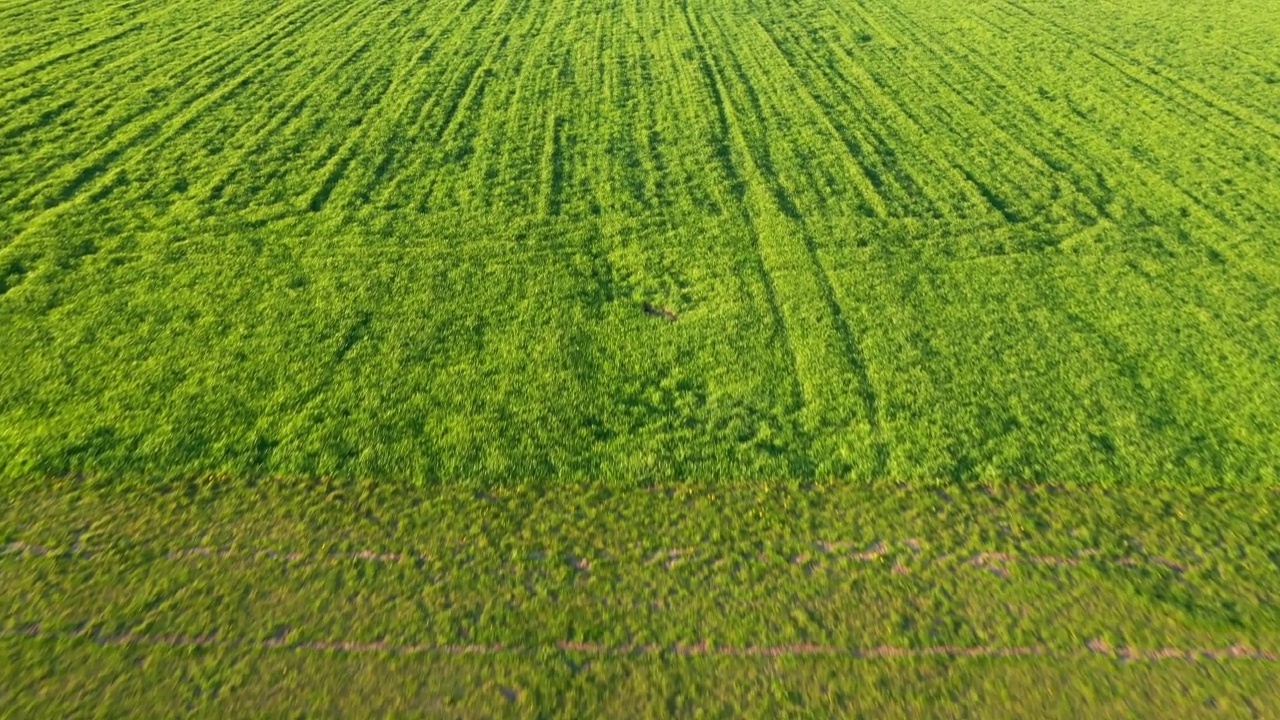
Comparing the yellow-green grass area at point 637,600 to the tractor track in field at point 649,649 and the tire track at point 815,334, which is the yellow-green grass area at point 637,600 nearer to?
the tractor track in field at point 649,649

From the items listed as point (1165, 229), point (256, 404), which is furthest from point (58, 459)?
point (1165, 229)

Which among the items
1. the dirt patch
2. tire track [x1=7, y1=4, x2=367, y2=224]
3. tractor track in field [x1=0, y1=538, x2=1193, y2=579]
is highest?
tire track [x1=7, y1=4, x2=367, y2=224]

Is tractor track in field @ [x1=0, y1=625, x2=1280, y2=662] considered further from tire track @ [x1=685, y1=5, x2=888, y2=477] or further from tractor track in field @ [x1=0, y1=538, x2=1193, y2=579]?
tire track @ [x1=685, y1=5, x2=888, y2=477]

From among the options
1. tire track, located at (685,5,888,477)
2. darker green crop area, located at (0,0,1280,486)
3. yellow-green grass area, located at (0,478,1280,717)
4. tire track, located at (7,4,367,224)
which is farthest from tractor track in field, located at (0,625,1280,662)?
tire track, located at (7,4,367,224)

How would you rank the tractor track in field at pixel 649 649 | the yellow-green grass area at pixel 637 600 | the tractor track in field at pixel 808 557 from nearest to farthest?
1. the yellow-green grass area at pixel 637 600
2. the tractor track in field at pixel 649 649
3. the tractor track in field at pixel 808 557

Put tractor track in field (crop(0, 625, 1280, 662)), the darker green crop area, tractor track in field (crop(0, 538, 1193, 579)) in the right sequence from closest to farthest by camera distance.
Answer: tractor track in field (crop(0, 625, 1280, 662)), tractor track in field (crop(0, 538, 1193, 579)), the darker green crop area

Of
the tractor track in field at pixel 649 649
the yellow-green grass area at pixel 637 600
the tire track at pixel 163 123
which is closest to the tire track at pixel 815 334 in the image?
the yellow-green grass area at pixel 637 600
